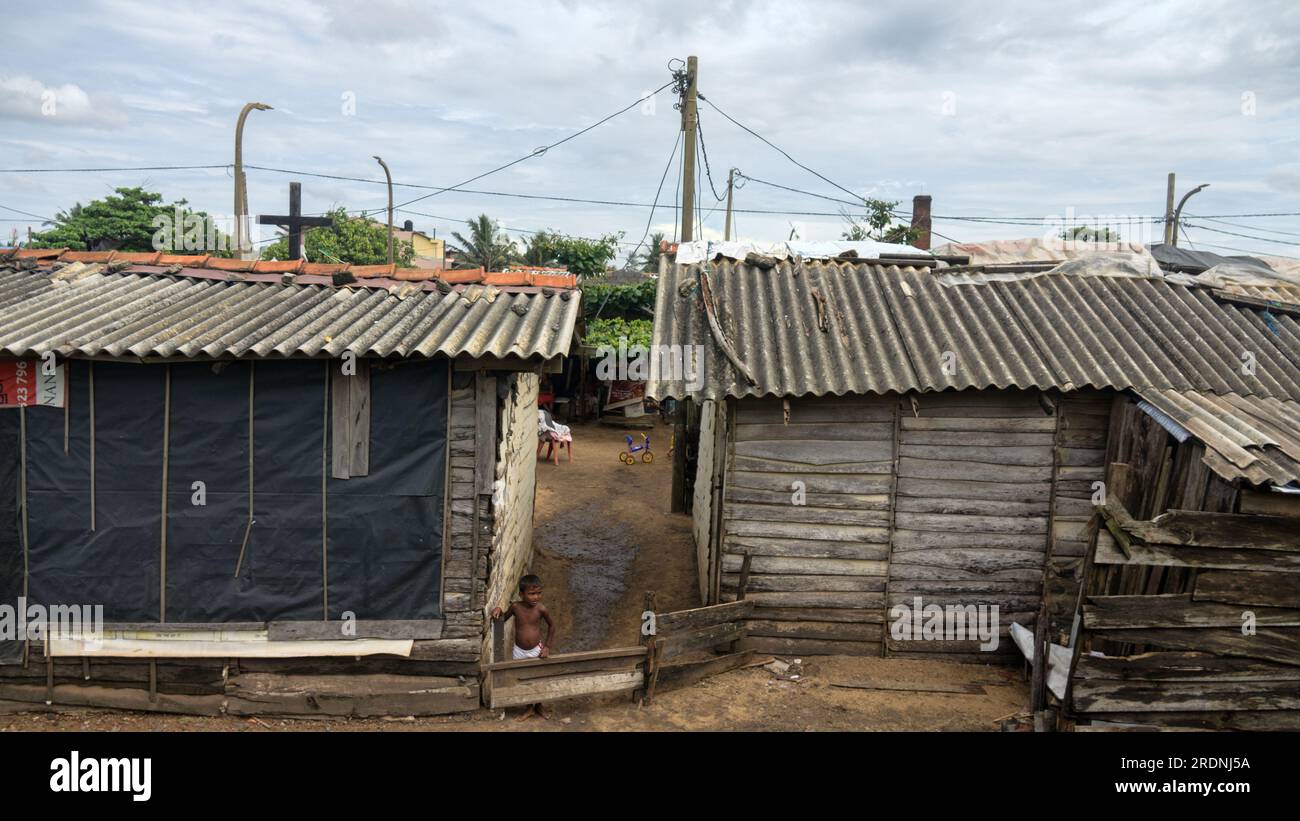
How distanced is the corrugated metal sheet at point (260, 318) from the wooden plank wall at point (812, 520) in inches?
102

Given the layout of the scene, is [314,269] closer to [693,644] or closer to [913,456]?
[693,644]

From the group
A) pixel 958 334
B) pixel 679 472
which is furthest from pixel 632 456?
pixel 958 334

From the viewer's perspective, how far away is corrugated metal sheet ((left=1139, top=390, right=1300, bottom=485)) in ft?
20.1

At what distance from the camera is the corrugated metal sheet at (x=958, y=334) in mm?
8047

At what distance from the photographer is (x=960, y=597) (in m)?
8.55

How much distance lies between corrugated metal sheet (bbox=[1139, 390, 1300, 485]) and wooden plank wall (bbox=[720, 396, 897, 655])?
2.66 metres

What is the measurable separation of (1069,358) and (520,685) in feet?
21.8

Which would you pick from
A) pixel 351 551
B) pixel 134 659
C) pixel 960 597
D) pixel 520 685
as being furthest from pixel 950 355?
pixel 134 659

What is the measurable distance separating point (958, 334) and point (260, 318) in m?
7.36

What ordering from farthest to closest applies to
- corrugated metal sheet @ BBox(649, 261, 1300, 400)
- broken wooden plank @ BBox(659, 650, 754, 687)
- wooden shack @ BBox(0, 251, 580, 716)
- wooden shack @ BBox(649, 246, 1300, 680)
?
wooden shack @ BBox(649, 246, 1300, 680) < corrugated metal sheet @ BBox(649, 261, 1300, 400) < broken wooden plank @ BBox(659, 650, 754, 687) < wooden shack @ BBox(0, 251, 580, 716)

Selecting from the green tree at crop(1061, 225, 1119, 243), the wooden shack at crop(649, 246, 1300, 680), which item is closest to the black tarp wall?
the wooden shack at crop(649, 246, 1300, 680)

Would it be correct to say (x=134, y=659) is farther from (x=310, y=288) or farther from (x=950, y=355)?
(x=950, y=355)

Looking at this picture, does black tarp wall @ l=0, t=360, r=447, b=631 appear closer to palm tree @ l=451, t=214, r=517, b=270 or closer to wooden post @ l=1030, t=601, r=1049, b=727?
wooden post @ l=1030, t=601, r=1049, b=727

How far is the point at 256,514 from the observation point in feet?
23.4
